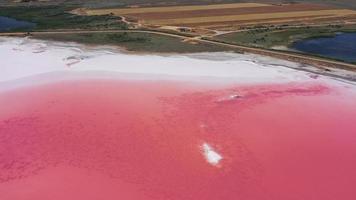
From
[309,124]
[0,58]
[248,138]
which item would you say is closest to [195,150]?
[248,138]

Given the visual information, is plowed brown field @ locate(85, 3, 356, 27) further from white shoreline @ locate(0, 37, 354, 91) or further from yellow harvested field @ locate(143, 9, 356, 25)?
white shoreline @ locate(0, 37, 354, 91)

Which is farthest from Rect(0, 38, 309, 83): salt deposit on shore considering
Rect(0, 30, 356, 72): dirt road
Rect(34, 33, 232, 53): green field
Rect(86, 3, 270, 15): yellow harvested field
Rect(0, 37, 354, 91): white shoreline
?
Rect(86, 3, 270, 15): yellow harvested field

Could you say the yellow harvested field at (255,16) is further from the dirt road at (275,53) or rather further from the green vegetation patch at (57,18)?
the dirt road at (275,53)

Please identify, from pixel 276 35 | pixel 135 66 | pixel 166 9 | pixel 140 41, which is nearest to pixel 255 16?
pixel 276 35

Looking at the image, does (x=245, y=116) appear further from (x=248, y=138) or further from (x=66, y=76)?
(x=66, y=76)

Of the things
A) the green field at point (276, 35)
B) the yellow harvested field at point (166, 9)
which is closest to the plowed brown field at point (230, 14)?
the yellow harvested field at point (166, 9)

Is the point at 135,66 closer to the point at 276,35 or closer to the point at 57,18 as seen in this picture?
the point at 276,35
